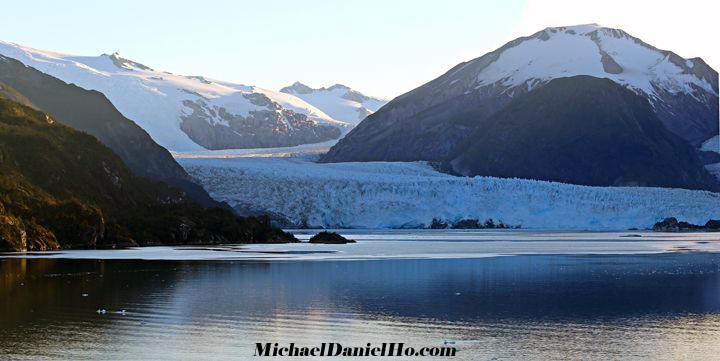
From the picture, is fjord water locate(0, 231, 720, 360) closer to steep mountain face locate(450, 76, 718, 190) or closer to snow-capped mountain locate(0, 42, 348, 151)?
steep mountain face locate(450, 76, 718, 190)

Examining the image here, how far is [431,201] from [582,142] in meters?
70.9

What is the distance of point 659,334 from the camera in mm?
16219

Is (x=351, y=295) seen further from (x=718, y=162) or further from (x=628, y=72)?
(x=628, y=72)

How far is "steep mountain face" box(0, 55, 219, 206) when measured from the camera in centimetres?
7119

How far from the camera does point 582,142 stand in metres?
137

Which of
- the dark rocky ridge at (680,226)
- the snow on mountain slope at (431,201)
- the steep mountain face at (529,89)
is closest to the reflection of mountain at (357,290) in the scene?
the snow on mountain slope at (431,201)

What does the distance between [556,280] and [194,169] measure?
52209mm

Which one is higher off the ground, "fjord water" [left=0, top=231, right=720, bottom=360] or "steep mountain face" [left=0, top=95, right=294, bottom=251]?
"steep mountain face" [left=0, top=95, right=294, bottom=251]

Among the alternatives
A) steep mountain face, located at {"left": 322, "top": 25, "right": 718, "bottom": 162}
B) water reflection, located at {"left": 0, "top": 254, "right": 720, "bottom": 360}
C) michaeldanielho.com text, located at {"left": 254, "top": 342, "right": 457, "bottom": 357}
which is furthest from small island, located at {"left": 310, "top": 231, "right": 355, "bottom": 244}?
steep mountain face, located at {"left": 322, "top": 25, "right": 718, "bottom": 162}

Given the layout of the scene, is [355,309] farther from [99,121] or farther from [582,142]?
[582,142]

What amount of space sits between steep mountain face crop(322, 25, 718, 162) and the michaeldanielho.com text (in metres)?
132

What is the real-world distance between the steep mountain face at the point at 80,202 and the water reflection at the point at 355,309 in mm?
11044

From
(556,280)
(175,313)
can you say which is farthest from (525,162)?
(175,313)

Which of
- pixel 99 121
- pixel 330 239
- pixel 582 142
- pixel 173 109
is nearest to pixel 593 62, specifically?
pixel 582 142
